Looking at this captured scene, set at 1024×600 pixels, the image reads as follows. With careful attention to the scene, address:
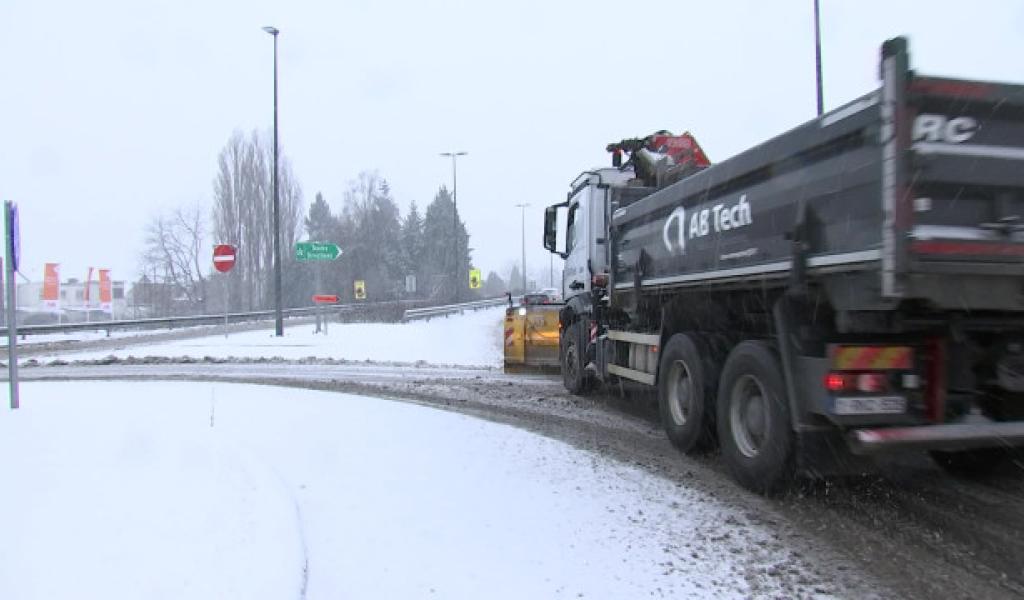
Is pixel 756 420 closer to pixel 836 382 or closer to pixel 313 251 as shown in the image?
pixel 836 382

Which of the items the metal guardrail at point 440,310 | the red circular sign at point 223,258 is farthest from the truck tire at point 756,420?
the metal guardrail at point 440,310

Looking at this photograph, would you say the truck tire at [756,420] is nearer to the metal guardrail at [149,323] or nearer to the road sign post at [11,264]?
the road sign post at [11,264]

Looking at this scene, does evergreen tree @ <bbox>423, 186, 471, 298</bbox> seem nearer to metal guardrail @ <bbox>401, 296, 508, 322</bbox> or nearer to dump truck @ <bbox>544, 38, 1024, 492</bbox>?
metal guardrail @ <bbox>401, 296, 508, 322</bbox>

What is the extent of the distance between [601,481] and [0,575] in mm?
4005

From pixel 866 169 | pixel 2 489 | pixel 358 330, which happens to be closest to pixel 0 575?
pixel 2 489

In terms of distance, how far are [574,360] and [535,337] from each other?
2770 millimetres

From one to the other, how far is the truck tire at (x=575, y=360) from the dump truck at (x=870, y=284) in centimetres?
374

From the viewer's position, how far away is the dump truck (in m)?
4.21

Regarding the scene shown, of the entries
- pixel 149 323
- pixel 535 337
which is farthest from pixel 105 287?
pixel 535 337

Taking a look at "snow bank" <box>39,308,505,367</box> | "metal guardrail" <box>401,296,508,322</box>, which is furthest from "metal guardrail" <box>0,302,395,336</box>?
"snow bank" <box>39,308,505,367</box>

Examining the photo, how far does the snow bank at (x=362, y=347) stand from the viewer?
18.0 m

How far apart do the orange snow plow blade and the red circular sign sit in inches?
425

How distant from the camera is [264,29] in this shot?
71.8ft

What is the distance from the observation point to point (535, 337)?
13453mm
